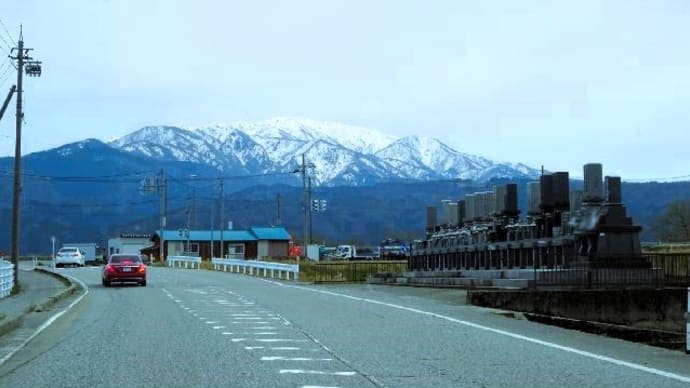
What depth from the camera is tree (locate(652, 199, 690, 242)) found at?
8706 cm

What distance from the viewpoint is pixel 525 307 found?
952 inches

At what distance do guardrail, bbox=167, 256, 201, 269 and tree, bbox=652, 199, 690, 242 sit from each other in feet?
149

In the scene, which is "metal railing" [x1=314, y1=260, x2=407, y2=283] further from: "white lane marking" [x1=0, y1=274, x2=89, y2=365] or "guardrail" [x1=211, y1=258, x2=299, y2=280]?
"white lane marking" [x1=0, y1=274, x2=89, y2=365]

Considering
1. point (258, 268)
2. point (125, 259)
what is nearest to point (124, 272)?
point (125, 259)

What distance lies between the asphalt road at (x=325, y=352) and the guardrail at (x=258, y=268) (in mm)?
22305

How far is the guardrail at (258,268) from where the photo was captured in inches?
1810

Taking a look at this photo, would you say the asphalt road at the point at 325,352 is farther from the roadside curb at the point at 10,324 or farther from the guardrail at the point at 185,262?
the guardrail at the point at 185,262

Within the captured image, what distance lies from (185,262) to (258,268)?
22987mm

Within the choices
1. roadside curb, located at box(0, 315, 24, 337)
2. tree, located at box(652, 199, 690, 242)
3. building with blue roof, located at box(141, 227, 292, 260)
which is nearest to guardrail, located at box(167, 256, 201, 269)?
building with blue roof, located at box(141, 227, 292, 260)

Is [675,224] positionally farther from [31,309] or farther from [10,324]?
[10,324]

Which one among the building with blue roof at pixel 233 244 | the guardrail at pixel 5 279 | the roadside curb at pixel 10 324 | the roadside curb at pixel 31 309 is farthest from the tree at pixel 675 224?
the roadside curb at pixel 10 324

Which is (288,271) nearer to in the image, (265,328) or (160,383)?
(265,328)

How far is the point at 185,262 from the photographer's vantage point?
73750mm

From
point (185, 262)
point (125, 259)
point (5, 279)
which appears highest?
point (125, 259)
